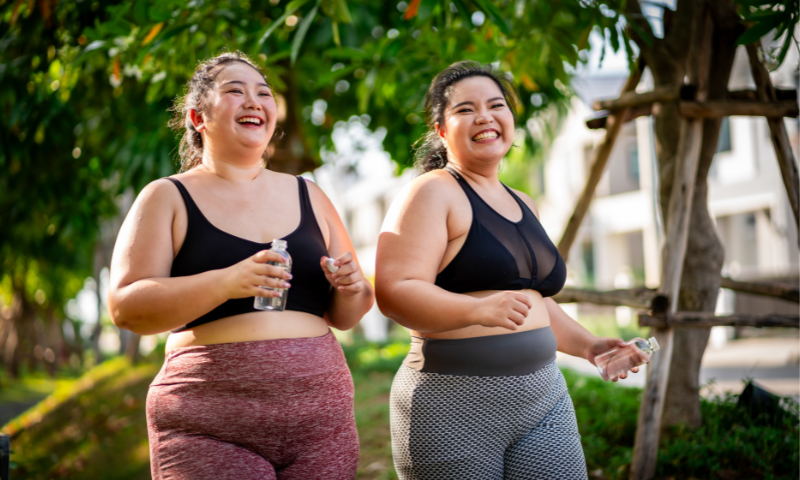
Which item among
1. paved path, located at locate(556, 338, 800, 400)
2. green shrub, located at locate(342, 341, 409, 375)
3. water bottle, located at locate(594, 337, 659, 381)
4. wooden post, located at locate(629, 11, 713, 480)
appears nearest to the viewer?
water bottle, located at locate(594, 337, 659, 381)

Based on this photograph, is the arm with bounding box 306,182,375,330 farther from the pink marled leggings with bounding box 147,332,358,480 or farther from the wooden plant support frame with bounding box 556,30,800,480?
the wooden plant support frame with bounding box 556,30,800,480

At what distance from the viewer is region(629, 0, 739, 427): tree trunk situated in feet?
13.3

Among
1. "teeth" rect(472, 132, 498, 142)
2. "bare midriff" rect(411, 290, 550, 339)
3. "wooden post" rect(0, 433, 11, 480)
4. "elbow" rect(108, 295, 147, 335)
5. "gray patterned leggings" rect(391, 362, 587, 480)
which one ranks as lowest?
"wooden post" rect(0, 433, 11, 480)

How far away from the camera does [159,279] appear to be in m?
1.76

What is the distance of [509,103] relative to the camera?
94.4 inches

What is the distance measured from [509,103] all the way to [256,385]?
1.32 metres

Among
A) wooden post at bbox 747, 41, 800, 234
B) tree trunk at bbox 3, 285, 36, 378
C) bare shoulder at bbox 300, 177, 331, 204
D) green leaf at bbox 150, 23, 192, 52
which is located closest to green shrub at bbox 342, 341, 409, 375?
wooden post at bbox 747, 41, 800, 234

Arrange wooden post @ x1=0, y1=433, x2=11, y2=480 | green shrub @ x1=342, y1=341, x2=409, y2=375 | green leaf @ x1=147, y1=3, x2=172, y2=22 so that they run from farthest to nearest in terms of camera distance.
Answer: green shrub @ x1=342, y1=341, x2=409, y2=375
green leaf @ x1=147, y1=3, x2=172, y2=22
wooden post @ x1=0, y1=433, x2=11, y2=480

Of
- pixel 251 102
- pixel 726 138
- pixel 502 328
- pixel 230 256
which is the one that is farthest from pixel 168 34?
pixel 726 138

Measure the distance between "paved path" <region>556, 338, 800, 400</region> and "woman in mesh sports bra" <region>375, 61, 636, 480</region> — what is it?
6.19 m

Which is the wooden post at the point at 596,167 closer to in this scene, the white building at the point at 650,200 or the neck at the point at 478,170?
the neck at the point at 478,170

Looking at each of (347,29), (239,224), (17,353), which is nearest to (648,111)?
(347,29)

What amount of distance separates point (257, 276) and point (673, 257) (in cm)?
259

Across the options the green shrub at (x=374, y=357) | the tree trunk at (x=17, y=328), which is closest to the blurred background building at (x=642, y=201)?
the green shrub at (x=374, y=357)
